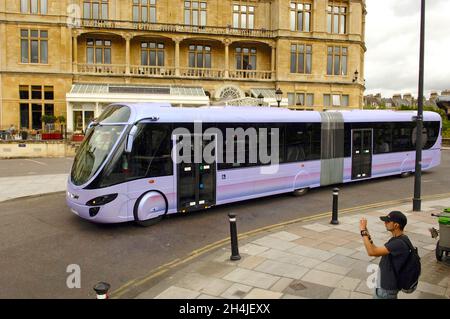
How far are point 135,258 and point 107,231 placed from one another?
217cm

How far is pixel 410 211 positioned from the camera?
12.0 m

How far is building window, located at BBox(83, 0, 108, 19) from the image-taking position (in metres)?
38.6

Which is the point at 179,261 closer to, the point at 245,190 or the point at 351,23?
the point at 245,190

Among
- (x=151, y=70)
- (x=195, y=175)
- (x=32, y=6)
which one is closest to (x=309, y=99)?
(x=151, y=70)

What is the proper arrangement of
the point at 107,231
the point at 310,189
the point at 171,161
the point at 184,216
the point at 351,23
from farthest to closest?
the point at 351,23, the point at 310,189, the point at 184,216, the point at 171,161, the point at 107,231


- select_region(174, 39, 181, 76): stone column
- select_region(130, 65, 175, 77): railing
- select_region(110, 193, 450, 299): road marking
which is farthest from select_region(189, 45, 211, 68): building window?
select_region(110, 193, 450, 299): road marking

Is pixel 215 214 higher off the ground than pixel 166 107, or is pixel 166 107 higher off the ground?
pixel 166 107

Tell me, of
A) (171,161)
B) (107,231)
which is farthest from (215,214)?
(107,231)

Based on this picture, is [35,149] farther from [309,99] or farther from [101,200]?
[309,99]

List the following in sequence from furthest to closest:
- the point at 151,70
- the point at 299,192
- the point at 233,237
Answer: the point at 151,70, the point at 299,192, the point at 233,237

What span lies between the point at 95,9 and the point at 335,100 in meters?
25.9

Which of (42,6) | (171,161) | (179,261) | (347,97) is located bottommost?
(179,261)

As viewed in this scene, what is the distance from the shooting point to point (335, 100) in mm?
43594

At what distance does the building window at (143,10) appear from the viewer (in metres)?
39.5
